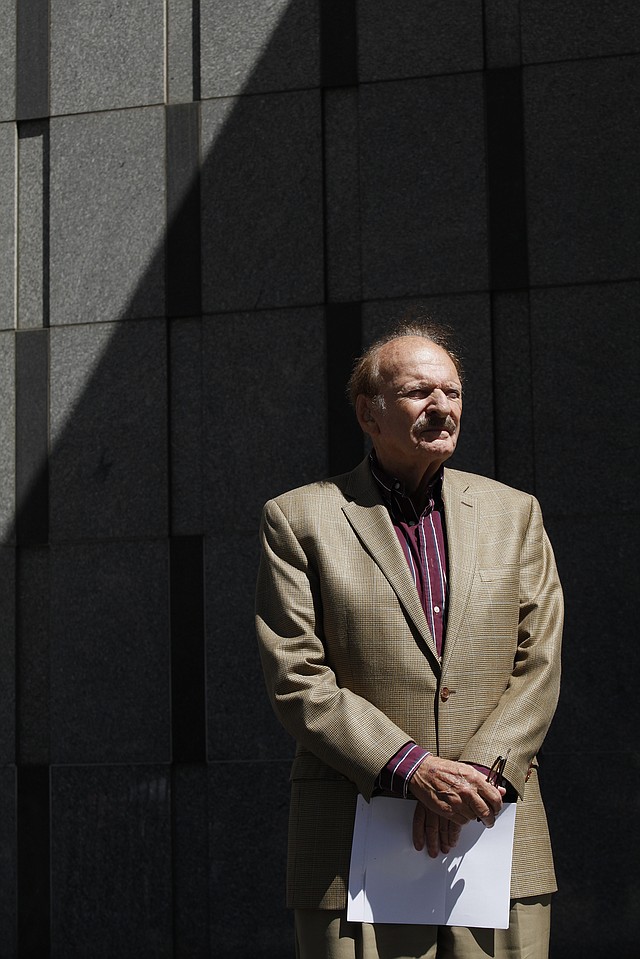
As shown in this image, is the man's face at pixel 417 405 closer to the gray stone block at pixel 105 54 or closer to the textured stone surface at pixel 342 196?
the textured stone surface at pixel 342 196

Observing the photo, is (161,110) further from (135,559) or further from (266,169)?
(135,559)

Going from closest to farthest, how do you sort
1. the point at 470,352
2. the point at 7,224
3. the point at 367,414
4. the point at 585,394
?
the point at 367,414
the point at 585,394
the point at 470,352
the point at 7,224

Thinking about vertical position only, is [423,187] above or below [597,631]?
above

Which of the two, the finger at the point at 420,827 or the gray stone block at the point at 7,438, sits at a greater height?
the gray stone block at the point at 7,438

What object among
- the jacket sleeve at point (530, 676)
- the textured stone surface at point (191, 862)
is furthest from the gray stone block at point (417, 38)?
the textured stone surface at point (191, 862)

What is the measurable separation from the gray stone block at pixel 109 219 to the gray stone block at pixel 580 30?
6.45 ft

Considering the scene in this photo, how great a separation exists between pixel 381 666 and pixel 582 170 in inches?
142

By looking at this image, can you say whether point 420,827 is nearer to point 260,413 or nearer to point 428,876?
point 428,876

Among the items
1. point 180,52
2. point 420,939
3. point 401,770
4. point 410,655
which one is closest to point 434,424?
point 410,655

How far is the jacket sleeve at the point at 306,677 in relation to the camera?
3.04m

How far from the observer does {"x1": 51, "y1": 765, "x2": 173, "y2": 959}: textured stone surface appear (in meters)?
5.97

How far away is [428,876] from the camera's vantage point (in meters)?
3.07

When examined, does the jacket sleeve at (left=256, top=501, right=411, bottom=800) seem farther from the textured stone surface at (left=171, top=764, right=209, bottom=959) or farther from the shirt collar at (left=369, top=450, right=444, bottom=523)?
the textured stone surface at (left=171, top=764, right=209, bottom=959)

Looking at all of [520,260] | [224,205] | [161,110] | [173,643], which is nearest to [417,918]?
[173,643]
